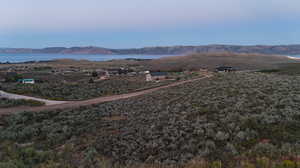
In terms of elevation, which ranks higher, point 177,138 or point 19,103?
point 177,138

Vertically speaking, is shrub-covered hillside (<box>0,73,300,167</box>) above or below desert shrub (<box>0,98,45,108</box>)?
above

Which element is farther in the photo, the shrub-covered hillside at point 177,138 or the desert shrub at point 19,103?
the desert shrub at point 19,103

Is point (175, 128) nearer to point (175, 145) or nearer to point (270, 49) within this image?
point (175, 145)

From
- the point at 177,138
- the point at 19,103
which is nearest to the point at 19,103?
the point at 19,103

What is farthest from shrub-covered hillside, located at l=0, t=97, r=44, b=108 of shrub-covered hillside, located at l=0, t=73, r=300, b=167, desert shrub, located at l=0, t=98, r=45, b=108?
shrub-covered hillside, located at l=0, t=73, r=300, b=167

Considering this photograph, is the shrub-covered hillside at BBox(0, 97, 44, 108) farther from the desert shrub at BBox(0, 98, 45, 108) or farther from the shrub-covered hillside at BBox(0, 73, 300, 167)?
the shrub-covered hillside at BBox(0, 73, 300, 167)

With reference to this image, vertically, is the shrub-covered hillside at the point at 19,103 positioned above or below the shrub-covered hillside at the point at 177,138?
below

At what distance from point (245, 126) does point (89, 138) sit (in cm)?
676

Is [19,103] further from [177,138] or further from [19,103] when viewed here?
[177,138]

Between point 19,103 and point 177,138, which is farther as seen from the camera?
point 19,103

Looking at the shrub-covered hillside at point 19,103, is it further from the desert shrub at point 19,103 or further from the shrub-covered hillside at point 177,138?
the shrub-covered hillside at point 177,138

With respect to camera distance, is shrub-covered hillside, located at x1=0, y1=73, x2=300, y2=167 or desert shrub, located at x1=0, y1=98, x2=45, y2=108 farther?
desert shrub, located at x1=0, y1=98, x2=45, y2=108

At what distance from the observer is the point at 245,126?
26.8 ft

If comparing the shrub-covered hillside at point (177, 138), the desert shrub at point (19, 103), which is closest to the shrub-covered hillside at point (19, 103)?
the desert shrub at point (19, 103)
